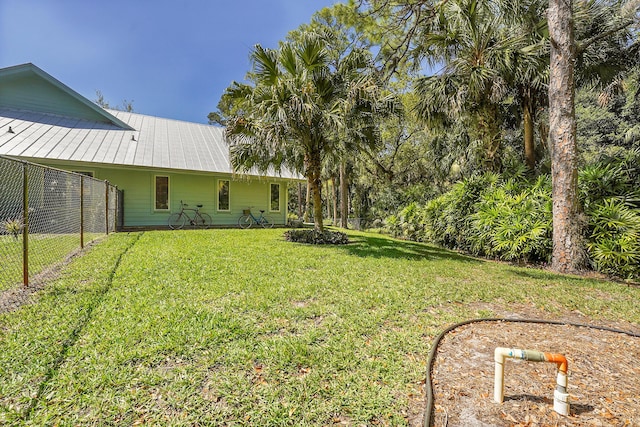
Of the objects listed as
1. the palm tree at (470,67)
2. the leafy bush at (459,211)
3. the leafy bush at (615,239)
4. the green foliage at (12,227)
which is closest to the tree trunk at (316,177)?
the palm tree at (470,67)

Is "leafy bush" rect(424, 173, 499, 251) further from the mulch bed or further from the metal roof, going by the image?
the metal roof

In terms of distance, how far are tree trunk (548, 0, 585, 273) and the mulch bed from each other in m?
3.36

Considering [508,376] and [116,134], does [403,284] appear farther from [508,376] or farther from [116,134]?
[116,134]

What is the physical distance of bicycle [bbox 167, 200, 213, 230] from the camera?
1217cm

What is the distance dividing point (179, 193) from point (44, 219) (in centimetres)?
630

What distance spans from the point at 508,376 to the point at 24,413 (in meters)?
3.22

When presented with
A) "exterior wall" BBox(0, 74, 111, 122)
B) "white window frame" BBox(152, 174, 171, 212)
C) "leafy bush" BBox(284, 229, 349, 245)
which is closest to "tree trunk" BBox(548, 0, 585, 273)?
"leafy bush" BBox(284, 229, 349, 245)

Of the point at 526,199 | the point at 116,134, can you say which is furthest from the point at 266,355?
the point at 116,134

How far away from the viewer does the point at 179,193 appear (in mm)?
12414

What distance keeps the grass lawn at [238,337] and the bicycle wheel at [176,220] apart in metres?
6.68

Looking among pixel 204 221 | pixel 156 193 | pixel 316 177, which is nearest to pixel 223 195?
pixel 204 221

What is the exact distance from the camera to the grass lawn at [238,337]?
1.90 m

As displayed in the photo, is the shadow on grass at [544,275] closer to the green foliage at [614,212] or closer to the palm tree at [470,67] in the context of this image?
the green foliage at [614,212]

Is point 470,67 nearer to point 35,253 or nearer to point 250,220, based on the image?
point 250,220
